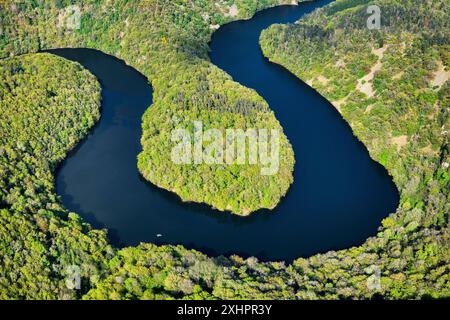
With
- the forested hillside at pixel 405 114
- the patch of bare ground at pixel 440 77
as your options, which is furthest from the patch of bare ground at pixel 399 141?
the patch of bare ground at pixel 440 77

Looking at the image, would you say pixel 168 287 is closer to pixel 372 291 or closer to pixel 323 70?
pixel 372 291

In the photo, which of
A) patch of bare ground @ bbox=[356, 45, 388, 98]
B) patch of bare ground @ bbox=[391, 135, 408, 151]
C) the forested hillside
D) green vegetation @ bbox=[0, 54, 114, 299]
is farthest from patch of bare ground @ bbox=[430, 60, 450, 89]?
green vegetation @ bbox=[0, 54, 114, 299]

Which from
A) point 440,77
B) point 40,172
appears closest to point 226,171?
point 40,172

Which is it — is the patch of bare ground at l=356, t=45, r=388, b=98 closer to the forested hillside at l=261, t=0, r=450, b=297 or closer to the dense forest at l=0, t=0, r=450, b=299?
the forested hillside at l=261, t=0, r=450, b=297

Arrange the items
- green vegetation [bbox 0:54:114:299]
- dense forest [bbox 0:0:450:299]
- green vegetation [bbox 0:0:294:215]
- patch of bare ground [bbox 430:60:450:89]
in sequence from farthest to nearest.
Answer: patch of bare ground [bbox 430:60:450:89] → green vegetation [bbox 0:0:294:215] → green vegetation [bbox 0:54:114:299] → dense forest [bbox 0:0:450:299]

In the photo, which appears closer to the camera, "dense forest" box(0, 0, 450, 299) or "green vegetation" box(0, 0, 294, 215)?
"dense forest" box(0, 0, 450, 299)

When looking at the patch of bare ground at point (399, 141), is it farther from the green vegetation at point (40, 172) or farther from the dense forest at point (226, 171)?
the green vegetation at point (40, 172)

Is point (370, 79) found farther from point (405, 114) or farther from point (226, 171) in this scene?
point (226, 171)
